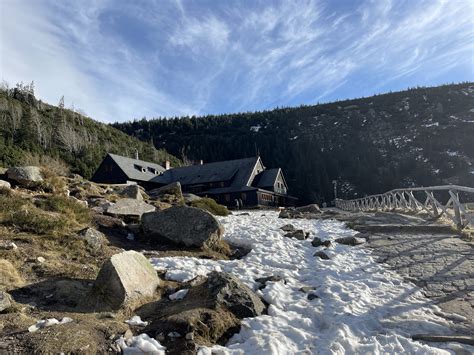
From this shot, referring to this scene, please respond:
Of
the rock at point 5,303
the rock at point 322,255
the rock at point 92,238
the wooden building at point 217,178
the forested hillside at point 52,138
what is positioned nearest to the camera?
the rock at point 5,303

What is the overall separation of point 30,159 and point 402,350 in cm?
5684

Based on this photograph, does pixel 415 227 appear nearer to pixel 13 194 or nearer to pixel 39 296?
pixel 39 296

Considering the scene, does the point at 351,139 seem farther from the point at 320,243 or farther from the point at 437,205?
the point at 320,243

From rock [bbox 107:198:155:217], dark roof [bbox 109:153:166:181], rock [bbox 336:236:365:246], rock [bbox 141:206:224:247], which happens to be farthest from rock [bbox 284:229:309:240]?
dark roof [bbox 109:153:166:181]

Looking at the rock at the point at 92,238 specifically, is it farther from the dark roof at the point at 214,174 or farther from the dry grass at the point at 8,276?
the dark roof at the point at 214,174

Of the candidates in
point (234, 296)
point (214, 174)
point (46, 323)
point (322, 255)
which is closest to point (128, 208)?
point (322, 255)

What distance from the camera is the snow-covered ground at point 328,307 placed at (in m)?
4.82

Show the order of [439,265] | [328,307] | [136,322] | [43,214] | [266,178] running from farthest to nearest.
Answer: [266,178] → [43,214] → [439,265] → [328,307] → [136,322]

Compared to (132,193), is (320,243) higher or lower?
lower

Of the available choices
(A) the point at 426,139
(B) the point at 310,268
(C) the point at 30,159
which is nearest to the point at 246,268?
(B) the point at 310,268

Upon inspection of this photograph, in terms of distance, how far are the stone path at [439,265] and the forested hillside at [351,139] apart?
71.6 m

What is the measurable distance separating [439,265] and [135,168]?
51537mm

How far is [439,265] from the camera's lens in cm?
814

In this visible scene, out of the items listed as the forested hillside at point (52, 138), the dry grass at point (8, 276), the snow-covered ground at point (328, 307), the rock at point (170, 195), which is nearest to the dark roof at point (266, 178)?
the rock at point (170, 195)
